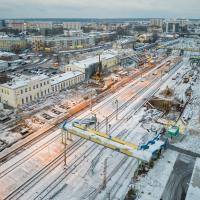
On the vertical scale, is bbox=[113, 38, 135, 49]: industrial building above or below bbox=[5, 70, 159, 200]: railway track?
above

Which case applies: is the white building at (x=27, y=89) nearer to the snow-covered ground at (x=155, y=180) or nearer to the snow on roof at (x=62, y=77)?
the snow on roof at (x=62, y=77)

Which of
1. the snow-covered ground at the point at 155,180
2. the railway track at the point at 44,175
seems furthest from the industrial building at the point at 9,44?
the snow-covered ground at the point at 155,180

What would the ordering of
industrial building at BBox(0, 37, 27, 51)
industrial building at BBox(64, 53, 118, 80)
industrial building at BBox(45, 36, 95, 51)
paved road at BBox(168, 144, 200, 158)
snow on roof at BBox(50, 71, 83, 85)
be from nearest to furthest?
1. paved road at BBox(168, 144, 200, 158)
2. snow on roof at BBox(50, 71, 83, 85)
3. industrial building at BBox(64, 53, 118, 80)
4. industrial building at BBox(0, 37, 27, 51)
5. industrial building at BBox(45, 36, 95, 51)

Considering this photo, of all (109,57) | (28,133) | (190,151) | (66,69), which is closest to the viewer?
(190,151)

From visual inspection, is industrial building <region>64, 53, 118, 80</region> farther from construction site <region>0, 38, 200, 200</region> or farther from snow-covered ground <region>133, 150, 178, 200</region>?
snow-covered ground <region>133, 150, 178, 200</region>

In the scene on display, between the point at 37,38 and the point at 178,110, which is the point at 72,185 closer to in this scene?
the point at 178,110

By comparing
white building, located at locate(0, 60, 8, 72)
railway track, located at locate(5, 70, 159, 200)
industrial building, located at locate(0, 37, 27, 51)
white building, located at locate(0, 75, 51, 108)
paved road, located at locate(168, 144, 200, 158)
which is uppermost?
industrial building, located at locate(0, 37, 27, 51)

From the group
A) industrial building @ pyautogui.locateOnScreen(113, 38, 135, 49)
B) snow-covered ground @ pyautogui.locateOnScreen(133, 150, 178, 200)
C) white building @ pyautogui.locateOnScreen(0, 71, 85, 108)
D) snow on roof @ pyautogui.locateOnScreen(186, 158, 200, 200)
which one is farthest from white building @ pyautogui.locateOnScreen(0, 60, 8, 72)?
snow on roof @ pyautogui.locateOnScreen(186, 158, 200, 200)

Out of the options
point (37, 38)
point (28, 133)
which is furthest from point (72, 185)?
point (37, 38)
